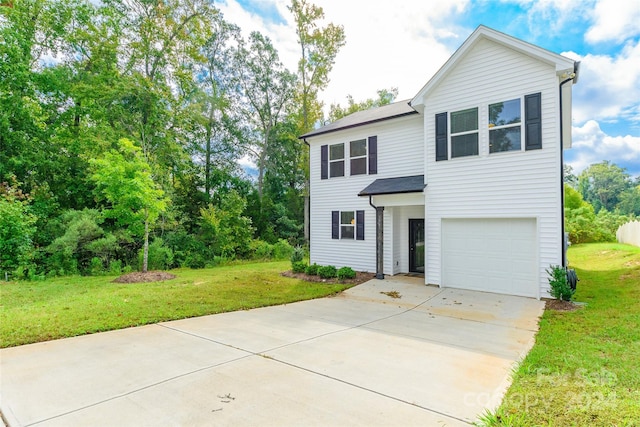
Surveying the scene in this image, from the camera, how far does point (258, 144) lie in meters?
26.4

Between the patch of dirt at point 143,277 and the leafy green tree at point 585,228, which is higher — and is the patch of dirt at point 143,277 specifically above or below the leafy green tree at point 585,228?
below

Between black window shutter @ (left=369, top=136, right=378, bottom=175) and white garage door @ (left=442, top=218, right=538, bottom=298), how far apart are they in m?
3.38

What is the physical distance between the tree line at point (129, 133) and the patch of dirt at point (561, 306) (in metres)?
11.9

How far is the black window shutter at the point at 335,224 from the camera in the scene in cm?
1275

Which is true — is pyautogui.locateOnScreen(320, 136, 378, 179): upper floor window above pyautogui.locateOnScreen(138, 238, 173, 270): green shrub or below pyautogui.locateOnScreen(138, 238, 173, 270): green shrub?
above

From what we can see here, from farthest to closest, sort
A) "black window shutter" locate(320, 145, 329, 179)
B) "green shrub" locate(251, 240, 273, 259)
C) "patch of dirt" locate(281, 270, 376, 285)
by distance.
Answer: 1. "green shrub" locate(251, 240, 273, 259)
2. "black window shutter" locate(320, 145, 329, 179)
3. "patch of dirt" locate(281, 270, 376, 285)

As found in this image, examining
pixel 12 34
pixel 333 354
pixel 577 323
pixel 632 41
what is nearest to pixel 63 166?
pixel 12 34

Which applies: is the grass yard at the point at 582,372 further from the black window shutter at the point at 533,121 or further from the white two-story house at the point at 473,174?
the black window shutter at the point at 533,121

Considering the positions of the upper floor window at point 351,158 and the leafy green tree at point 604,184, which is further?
the leafy green tree at point 604,184

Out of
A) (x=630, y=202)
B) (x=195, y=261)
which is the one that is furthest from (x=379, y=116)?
(x=630, y=202)

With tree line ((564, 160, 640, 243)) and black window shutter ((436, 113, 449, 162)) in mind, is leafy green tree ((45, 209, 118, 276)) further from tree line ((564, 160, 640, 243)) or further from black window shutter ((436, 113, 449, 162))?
tree line ((564, 160, 640, 243))

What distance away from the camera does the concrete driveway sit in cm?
299

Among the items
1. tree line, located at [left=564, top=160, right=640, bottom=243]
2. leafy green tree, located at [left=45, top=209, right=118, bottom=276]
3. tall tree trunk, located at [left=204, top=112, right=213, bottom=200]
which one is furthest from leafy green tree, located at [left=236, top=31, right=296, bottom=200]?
tree line, located at [left=564, top=160, right=640, bottom=243]

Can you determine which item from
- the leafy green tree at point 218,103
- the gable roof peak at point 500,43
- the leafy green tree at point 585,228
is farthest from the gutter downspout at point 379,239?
the leafy green tree at point 585,228
